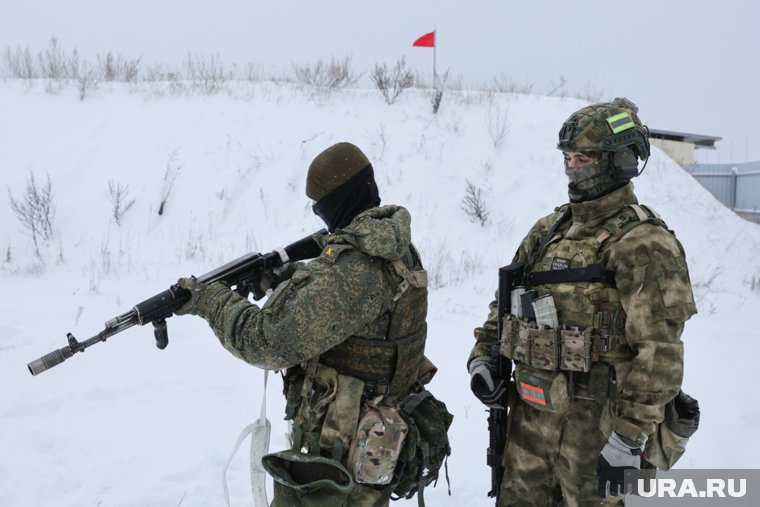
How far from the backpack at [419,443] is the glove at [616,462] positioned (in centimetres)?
57

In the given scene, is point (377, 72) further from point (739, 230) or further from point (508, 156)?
point (739, 230)

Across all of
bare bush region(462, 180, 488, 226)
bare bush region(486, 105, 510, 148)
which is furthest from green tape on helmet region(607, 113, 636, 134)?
bare bush region(486, 105, 510, 148)

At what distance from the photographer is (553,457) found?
2246 millimetres

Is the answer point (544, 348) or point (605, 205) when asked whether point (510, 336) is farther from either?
point (605, 205)

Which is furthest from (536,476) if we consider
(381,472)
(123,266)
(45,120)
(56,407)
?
(45,120)

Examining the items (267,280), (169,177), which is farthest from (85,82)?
(267,280)

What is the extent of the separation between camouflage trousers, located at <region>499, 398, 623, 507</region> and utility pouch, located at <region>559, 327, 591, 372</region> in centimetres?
17

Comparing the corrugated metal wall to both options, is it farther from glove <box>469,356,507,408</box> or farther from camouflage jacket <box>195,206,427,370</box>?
camouflage jacket <box>195,206,427,370</box>

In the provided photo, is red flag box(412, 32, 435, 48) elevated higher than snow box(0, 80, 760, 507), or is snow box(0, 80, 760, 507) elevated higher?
red flag box(412, 32, 435, 48)

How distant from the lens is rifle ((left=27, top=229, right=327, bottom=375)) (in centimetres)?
208

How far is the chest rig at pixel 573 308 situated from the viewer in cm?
207

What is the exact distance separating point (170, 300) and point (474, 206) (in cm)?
714

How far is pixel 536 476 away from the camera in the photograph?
2.30 metres

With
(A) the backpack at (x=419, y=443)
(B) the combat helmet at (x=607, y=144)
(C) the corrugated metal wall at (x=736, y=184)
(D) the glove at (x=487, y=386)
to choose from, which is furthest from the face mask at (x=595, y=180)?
(C) the corrugated metal wall at (x=736, y=184)
